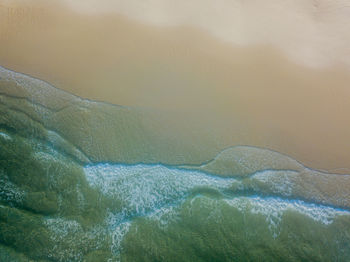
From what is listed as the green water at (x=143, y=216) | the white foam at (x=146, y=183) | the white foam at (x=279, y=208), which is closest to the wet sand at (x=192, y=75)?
the white foam at (x=279, y=208)

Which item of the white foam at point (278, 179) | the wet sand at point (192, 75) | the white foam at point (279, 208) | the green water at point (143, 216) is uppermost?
the wet sand at point (192, 75)

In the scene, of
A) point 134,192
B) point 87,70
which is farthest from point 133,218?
point 87,70

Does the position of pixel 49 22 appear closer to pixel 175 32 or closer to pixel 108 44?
pixel 108 44

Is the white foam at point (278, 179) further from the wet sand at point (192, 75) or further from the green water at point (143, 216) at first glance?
the wet sand at point (192, 75)

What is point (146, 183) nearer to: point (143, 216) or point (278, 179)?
point (143, 216)

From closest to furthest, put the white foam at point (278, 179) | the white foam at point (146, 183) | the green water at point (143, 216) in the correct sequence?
the green water at point (143, 216)
the white foam at point (146, 183)
the white foam at point (278, 179)

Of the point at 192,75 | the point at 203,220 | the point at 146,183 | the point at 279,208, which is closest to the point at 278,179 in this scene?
the point at 279,208

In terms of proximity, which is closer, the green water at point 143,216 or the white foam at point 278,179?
the green water at point 143,216
